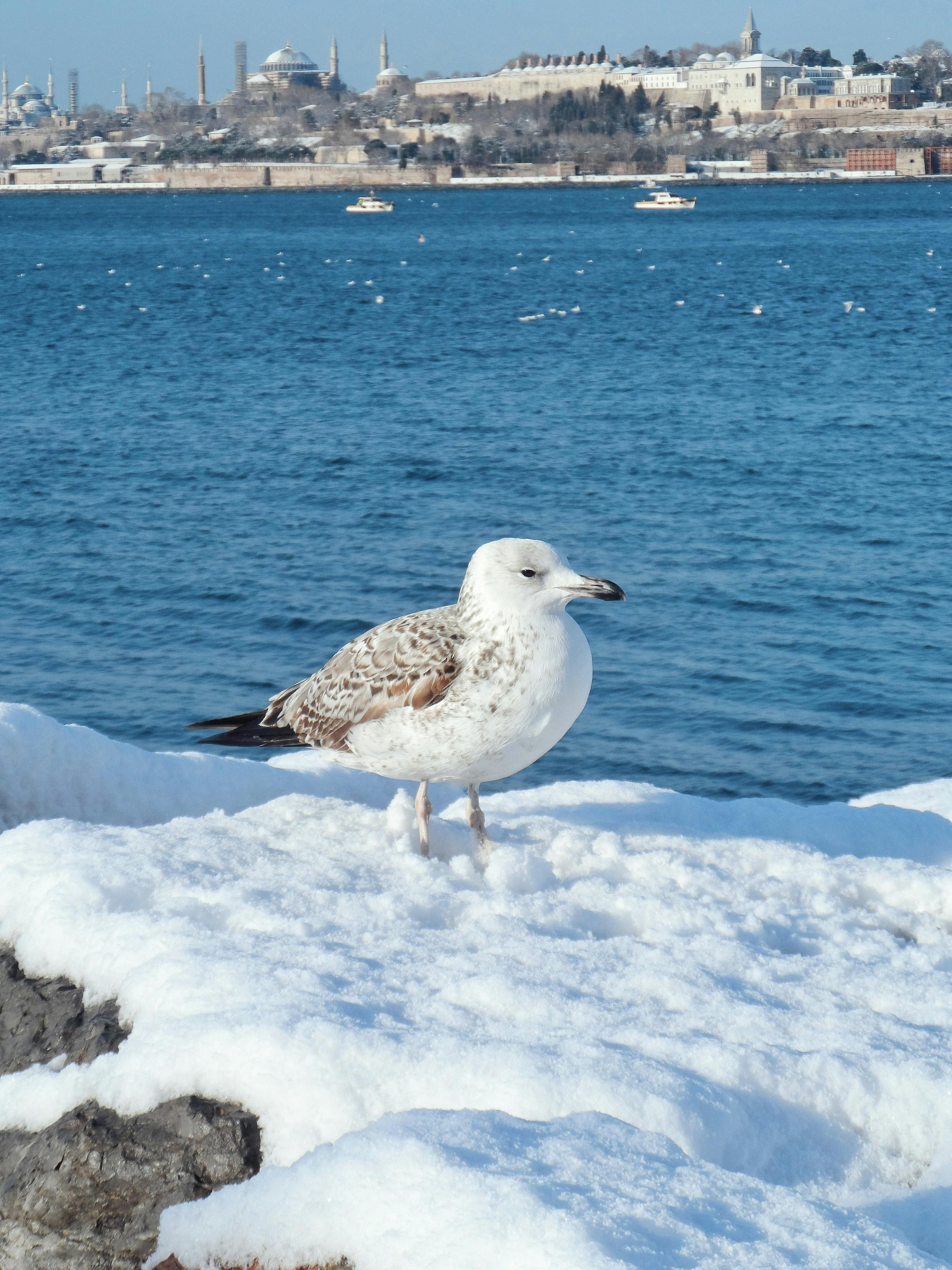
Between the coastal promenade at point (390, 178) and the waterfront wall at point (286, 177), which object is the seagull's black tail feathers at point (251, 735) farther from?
the waterfront wall at point (286, 177)

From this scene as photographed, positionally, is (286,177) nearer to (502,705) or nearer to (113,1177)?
(502,705)

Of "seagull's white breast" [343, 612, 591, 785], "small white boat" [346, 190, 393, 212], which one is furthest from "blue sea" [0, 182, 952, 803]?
"small white boat" [346, 190, 393, 212]

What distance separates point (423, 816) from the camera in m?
4.67

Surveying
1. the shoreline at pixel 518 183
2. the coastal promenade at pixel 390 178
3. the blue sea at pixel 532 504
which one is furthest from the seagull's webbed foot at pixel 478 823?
the coastal promenade at pixel 390 178

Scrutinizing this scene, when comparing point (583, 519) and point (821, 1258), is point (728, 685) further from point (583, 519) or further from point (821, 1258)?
point (821, 1258)

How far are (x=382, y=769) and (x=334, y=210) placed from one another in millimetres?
123748

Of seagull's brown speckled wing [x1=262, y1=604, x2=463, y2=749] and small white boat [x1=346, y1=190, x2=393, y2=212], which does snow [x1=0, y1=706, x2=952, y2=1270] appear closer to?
seagull's brown speckled wing [x1=262, y1=604, x2=463, y2=749]

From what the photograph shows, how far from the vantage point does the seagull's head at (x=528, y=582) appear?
4.47 metres

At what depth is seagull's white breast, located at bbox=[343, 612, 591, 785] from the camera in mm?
4414

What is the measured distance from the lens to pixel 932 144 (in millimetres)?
159125

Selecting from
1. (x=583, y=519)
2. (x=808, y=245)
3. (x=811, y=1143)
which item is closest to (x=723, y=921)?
(x=811, y=1143)

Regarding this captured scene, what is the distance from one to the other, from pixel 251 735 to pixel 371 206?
11800 centimetres

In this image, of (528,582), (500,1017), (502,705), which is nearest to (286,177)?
(528,582)

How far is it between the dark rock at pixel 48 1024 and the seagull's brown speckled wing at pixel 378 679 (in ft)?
4.78
